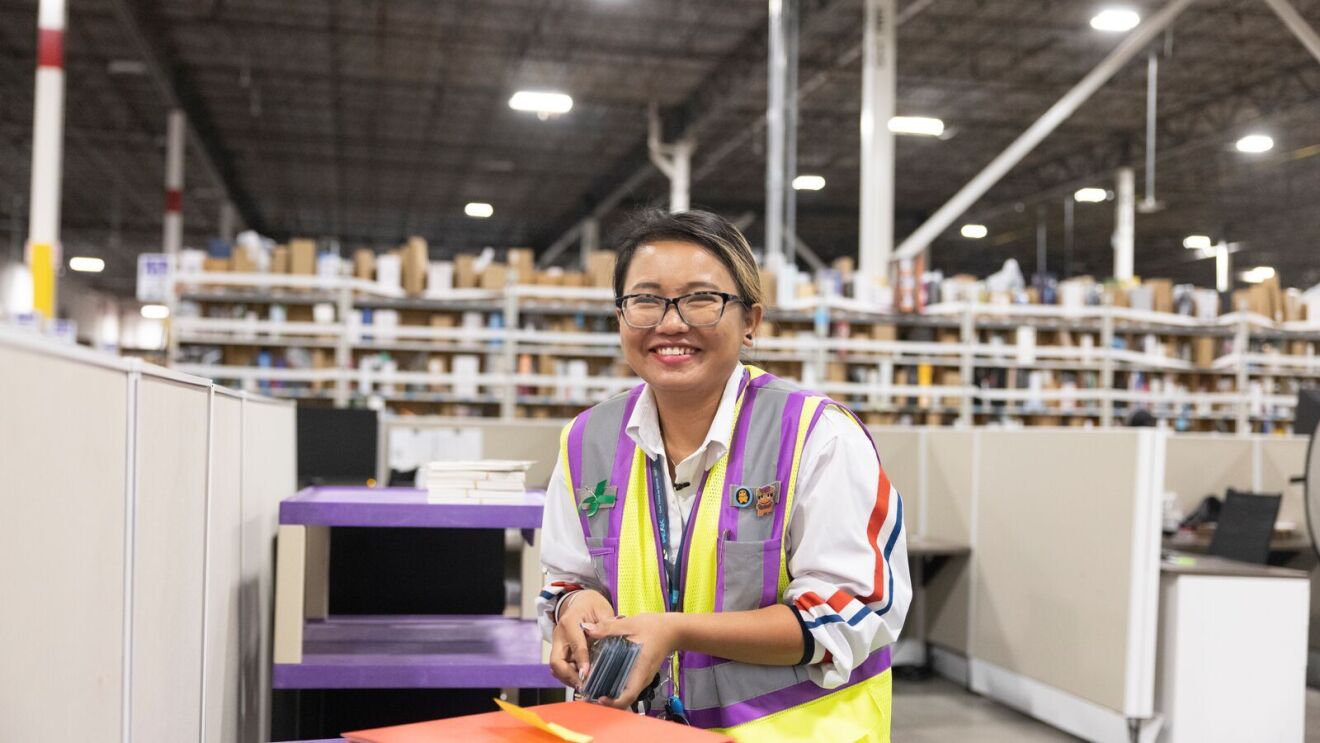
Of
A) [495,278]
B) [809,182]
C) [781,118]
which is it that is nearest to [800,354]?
[781,118]

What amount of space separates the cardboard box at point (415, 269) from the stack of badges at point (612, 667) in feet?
28.3

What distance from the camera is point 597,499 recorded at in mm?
1548

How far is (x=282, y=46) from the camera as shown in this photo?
13820 millimetres

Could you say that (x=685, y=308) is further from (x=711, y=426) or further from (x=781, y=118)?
(x=781, y=118)

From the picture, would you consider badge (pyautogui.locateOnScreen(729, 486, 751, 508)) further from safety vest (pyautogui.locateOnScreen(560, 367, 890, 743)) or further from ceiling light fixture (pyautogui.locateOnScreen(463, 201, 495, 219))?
ceiling light fixture (pyautogui.locateOnScreen(463, 201, 495, 219))

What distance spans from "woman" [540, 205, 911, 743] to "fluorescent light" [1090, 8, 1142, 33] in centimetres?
1085

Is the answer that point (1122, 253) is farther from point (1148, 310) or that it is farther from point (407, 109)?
point (407, 109)

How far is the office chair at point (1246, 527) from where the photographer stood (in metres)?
5.46

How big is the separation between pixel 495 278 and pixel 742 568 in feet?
28.5

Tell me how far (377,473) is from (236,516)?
10.3ft

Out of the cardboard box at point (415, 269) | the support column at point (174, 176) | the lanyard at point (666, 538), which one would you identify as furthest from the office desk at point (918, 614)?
the support column at point (174, 176)

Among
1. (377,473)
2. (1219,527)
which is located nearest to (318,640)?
(377,473)

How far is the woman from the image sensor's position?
1.43 meters

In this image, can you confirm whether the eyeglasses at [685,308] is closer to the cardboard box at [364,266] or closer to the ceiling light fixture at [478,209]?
the cardboard box at [364,266]
